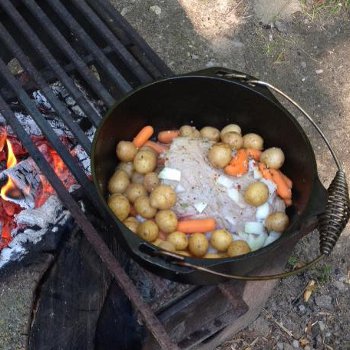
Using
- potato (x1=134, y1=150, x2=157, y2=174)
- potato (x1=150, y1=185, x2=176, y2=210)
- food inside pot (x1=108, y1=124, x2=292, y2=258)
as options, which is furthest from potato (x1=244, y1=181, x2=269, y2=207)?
potato (x1=134, y1=150, x2=157, y2=174)

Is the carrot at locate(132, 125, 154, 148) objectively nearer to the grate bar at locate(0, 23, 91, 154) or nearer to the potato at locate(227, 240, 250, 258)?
the grate bar at locate(0, 23, 91, 154)

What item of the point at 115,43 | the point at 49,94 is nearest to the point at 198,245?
the point at 49,94

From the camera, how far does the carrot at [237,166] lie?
7.61ft

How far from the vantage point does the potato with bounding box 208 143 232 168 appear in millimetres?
2268

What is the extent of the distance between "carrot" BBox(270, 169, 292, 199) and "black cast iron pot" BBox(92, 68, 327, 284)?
32mm

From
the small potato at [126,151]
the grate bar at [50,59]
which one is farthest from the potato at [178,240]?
the grate bar at [50,59]

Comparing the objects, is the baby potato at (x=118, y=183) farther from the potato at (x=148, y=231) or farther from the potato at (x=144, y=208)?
the potato at (x=148, y=231)

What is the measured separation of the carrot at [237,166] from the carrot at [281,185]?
125 mm

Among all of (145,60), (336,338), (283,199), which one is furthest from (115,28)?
(336,338)

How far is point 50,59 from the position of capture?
2.62 m

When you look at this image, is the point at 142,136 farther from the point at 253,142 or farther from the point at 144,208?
the point at 253,142

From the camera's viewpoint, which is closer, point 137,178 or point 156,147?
point 137,178

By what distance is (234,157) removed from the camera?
2334 mm

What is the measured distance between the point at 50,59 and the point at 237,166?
107 cm
